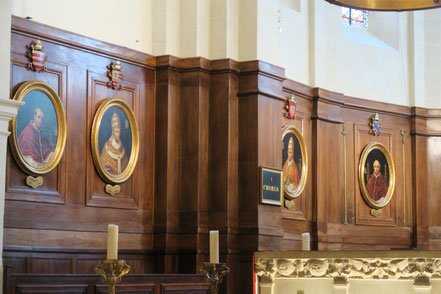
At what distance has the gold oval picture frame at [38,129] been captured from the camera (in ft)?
34.1

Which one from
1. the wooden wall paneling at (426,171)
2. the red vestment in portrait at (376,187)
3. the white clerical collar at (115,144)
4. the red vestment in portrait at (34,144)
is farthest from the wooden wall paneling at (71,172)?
the wooden wall paneling at (426,171)

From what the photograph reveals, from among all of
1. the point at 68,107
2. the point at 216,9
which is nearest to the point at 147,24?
the point at 216,9

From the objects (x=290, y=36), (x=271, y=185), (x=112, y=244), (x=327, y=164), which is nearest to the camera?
(x=112, y=244)

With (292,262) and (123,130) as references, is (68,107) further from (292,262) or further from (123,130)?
(292,262)

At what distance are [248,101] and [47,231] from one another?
387 centimetres

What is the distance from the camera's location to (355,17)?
57.4 feet

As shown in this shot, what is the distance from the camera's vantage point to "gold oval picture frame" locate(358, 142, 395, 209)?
16438 mm

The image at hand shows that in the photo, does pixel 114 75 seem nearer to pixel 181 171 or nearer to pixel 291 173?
pixel 181 171

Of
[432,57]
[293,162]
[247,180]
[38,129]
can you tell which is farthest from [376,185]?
[38,129]

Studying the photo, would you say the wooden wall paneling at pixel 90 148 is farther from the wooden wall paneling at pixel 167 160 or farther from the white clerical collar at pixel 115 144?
the white clerical collar at pixel 115 144

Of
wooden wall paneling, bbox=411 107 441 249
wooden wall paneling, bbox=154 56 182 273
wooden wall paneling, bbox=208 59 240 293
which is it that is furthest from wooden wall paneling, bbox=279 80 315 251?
wooden wall paneling, bbox=411 107 441 249

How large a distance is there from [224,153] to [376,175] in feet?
16.4

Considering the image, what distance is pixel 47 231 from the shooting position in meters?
10.7

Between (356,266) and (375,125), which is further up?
(375,125)
